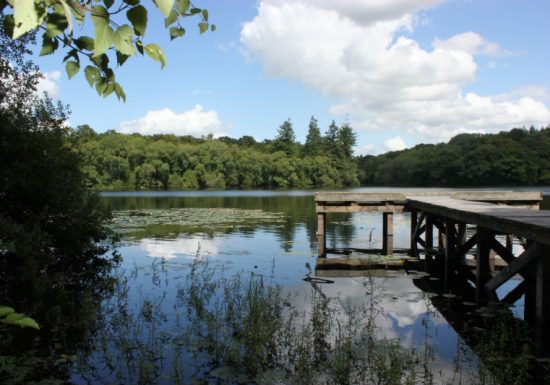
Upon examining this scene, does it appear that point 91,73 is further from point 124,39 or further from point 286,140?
point 286,140

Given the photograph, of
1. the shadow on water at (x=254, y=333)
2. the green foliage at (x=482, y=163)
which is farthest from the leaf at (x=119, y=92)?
the green foliage at (x=482, y=163)

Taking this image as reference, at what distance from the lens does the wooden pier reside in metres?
6.65

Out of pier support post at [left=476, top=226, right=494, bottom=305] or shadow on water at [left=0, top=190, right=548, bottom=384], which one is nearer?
shadow on water at [left=0, top=190, right=548, bottom=384]

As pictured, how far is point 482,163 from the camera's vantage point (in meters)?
107

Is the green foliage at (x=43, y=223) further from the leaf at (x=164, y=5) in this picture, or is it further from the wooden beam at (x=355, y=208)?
the wooden beam at (x=355, y=208)

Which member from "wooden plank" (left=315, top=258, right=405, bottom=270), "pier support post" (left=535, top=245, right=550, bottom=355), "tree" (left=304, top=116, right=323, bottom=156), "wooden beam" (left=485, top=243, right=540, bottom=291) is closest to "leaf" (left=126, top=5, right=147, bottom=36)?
"pier support post" (left=535, top=245, right=550, bottom=355)

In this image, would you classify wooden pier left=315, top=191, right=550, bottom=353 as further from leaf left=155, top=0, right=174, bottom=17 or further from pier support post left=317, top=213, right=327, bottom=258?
leaf left=155, top=0, right=174, bottom=17

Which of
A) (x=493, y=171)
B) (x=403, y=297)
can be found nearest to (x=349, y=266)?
(x=403, y=297)

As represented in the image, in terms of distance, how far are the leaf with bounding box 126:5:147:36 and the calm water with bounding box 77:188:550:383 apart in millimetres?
4940

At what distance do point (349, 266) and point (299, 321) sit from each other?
5854 mm

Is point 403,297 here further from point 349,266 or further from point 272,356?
point 272,356

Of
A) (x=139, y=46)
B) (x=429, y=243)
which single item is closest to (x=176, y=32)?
(x=139, y=46)

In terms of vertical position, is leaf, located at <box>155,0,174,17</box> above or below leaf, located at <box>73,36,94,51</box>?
below

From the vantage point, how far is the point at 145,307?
8.78 m
